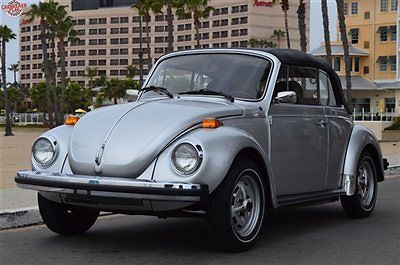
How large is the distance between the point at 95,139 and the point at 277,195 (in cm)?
191

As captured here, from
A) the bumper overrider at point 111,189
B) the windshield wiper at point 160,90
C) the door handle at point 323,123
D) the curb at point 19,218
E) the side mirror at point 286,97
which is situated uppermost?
the windshield wiper at point 160,90

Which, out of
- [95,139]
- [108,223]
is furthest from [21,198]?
[95,139]

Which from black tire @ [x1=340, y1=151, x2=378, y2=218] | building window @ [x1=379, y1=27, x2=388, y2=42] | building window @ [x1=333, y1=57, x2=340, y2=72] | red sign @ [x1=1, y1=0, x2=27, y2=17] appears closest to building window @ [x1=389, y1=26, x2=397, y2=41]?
building window @ [x1=379, y1=27, x2=388, y2=42]

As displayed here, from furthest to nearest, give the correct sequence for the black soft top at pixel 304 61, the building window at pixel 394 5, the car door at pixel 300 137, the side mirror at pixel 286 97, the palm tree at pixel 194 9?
the building window at pixel 394 5, the palm tree at pixel 194 9, the black soft top at pixel 304 61, the side mirror at pixel 286 97, the car door at pixel 300 137

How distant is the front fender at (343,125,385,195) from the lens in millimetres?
8188

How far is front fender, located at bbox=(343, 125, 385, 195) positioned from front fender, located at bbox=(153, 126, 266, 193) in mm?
2489

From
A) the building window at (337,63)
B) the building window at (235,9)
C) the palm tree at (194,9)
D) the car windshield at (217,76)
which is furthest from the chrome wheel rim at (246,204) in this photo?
the building window at (235,9)

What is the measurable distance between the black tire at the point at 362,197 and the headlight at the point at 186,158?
3.06 m

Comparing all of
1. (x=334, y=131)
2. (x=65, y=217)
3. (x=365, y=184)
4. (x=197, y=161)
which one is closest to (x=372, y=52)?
(x=365, y=184)

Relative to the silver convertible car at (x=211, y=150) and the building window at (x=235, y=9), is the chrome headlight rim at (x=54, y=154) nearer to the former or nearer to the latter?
the silver convertible car at (x=211, y=150)

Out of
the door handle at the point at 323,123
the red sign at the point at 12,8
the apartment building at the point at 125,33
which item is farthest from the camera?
the apartment building at the point at 125,33

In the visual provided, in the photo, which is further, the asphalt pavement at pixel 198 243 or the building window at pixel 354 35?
the building window at pixel 354 35

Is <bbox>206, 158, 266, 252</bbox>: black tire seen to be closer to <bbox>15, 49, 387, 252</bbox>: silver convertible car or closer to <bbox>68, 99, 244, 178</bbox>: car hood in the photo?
<bbox>15, 49, 387, 252</bbox>: silver convertible car

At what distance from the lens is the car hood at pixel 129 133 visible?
597 cm
